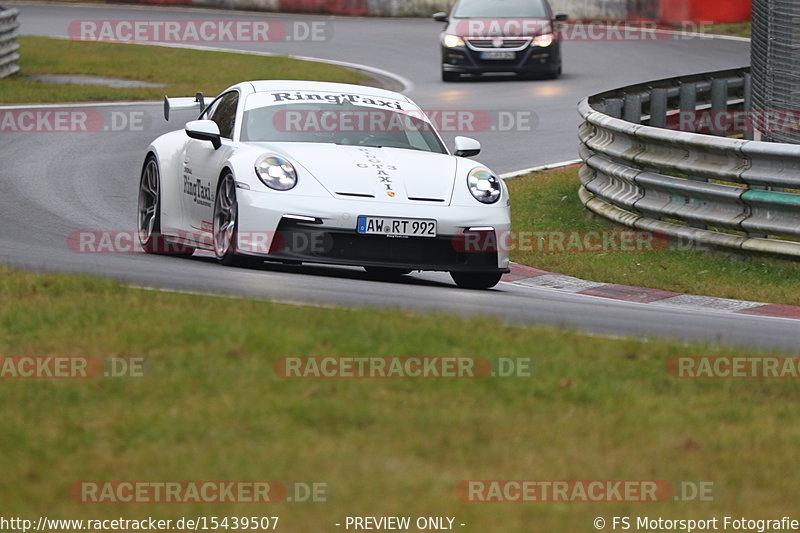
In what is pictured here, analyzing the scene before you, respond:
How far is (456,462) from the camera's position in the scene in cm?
498

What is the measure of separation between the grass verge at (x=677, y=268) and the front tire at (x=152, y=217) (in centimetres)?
292

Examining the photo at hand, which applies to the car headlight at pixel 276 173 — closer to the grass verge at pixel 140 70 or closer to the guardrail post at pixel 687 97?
the guardrail post at pixel 687 97

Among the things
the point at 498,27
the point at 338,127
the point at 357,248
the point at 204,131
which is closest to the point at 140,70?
the point at 498,27

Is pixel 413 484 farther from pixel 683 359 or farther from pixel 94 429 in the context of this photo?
pixel 683 359

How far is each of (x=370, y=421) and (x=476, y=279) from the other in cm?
512

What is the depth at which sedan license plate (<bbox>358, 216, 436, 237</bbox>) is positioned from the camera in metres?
9.59

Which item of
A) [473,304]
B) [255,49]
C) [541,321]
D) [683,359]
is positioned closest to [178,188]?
[473,304]

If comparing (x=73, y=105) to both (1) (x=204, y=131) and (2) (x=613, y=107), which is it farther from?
(1) (x=204, y=131)

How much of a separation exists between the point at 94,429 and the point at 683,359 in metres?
2.72

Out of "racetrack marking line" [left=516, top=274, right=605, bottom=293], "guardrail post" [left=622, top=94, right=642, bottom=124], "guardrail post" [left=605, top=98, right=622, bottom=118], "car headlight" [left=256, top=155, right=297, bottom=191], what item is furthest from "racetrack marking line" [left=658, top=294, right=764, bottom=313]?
"guardrail post" [left=622, top=94, right=642, bottom=124]

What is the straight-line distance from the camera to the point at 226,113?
11133 mm

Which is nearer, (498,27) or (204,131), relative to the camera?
(204,131)

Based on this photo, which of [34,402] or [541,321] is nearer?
[34,402]

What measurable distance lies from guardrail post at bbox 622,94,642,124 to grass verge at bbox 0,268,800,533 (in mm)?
10222
